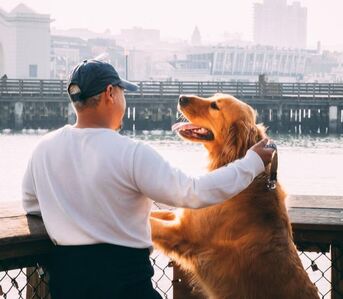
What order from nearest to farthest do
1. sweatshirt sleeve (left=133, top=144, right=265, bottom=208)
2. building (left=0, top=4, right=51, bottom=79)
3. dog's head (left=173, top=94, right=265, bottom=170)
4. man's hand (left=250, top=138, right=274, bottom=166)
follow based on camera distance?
sweatshirt sleeve (left=133, top=144, right=265, bottom=208)
man's hand (left=250, top=138, right=274, bottom=166)
dog's head (left=173, top=94, right=265, bottom=170)
building (left=0, top=4, right=51, bottom=79)

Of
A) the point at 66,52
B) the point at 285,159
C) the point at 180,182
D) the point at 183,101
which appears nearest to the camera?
the point at 180,182

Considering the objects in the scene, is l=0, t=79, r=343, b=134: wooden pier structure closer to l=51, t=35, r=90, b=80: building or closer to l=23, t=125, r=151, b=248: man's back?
l=23, t=125, r=151, b=248: man's back

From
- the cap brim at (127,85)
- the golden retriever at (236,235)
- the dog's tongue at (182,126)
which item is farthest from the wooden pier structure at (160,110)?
the cap brim at (127,85)

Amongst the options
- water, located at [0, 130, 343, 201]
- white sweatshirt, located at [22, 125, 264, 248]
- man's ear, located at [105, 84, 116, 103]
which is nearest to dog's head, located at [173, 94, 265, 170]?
white sweatshirt, located at [22, 125, 264, 248]

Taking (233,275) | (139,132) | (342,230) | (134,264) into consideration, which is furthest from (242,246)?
(139,132)

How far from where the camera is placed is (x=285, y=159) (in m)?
30.2

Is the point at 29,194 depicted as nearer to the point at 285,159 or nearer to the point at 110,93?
the point at 110,93

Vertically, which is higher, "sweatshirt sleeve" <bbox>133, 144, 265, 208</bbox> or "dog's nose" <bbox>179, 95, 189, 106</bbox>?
"dog's nose" <bbox>179, 95, 189, 106</bbox>

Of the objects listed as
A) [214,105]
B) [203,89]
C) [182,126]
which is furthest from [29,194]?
[203,89]

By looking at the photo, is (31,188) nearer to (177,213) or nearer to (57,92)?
(177,213)

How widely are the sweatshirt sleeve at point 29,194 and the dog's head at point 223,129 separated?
29.5 inches

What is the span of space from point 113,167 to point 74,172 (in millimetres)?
115

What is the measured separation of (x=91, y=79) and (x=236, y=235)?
793 mm

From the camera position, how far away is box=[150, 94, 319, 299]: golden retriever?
2607 millimetres
